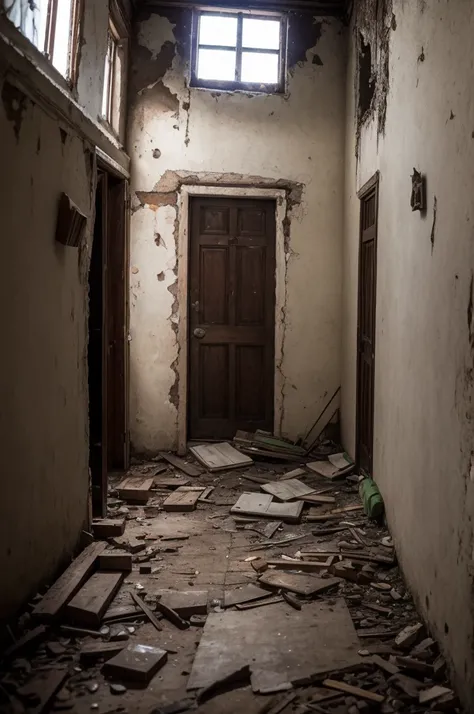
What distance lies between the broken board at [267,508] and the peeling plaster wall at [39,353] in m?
1.40

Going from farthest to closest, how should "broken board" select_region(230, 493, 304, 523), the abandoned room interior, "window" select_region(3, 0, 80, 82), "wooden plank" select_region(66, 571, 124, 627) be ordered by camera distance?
"broken board" select_region(230, 493, 304, 523), "wooden plank" select_region(66, 571, 124, 627), "window" select_region(3, 0, 80, 82), the abandoned room interior

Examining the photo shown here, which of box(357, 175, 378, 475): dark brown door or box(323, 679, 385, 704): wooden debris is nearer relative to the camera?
box(323, 679, 385, 704): wooden debris

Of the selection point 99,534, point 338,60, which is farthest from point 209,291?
point 99,534

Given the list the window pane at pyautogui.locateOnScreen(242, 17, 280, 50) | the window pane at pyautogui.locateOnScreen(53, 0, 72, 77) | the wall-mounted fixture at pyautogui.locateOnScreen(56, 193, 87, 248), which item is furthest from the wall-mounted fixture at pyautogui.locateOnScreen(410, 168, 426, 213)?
the window pane at pyautogui.locateOnScreen(242, 17, 280, 50)

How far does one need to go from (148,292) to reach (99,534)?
2.82 metres

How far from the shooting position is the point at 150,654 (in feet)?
9.83

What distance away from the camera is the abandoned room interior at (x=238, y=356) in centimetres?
285

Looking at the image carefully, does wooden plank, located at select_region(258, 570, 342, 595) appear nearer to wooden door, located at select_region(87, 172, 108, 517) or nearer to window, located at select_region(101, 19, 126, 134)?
wooden door, located at select_region(87, 172, 108, 517)

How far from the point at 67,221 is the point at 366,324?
2860 mm

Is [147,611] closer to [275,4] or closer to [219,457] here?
[219,457]

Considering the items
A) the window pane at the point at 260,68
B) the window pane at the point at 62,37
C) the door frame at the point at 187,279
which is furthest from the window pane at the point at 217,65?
the window pane at the point at 62,37

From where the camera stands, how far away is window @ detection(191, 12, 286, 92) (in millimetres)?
6527

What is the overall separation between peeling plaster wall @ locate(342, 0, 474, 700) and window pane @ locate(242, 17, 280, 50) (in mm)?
2036

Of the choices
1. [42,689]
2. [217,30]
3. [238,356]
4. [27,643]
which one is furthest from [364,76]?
[42,689]
